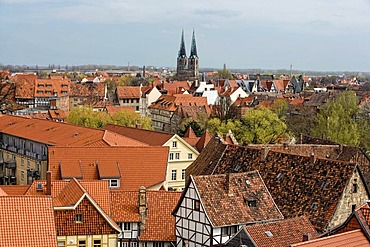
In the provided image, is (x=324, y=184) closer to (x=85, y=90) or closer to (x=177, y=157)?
(x=177, y=157)

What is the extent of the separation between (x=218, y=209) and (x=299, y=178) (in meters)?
7.07

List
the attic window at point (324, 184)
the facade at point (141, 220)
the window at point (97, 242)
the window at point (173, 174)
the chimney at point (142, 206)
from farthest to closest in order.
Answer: the window at point (173, 174), the chimney at point (142, 206), the facade at point (141, 220), the attic window at point (324, 184), the window at point (97, 242)

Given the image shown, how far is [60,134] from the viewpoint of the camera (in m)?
65.1

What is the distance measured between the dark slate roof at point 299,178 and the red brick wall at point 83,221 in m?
12.4

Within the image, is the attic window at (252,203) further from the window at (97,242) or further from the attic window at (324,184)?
the window at (97,242)

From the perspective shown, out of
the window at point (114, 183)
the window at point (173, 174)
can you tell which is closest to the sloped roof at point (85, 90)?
the window at point (173, 174)

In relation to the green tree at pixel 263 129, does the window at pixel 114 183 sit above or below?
below

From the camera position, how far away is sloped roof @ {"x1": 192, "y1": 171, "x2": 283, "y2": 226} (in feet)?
118

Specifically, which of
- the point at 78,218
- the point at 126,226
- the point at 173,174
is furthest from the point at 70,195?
the point at 173,174

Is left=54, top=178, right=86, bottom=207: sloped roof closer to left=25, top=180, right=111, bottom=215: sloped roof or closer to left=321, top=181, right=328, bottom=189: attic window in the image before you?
left=25, top=180, right=111, bottom=215: sloped roof

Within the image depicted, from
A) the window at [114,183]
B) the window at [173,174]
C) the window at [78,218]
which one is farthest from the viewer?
the window at [173,174]

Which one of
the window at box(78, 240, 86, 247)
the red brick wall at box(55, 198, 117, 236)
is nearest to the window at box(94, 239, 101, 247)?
the red brick wall at box(55, 198, 117, 236)

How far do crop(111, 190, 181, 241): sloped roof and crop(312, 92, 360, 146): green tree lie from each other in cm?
4106

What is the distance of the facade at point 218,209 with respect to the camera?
118 feet
